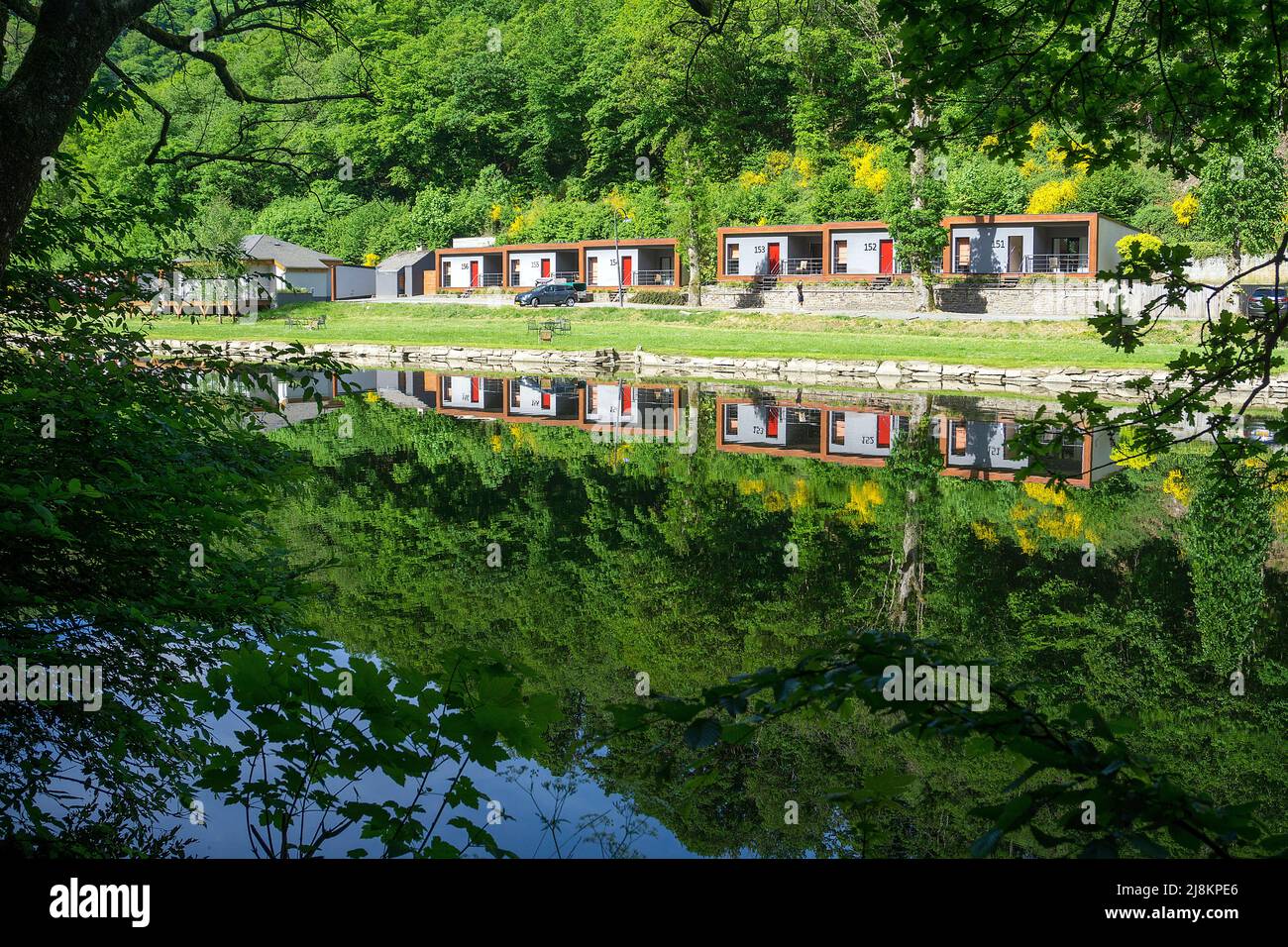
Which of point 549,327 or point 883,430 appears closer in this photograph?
→ point 883,430

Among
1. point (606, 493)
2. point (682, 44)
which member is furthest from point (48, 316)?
point (682, 44)

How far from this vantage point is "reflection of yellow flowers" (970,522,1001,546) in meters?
13.9

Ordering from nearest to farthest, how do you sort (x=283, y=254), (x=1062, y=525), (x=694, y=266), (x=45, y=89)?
(x=45, y=89) < (x=1062, y=525) < (x=694, y=266) < (x=283, y=254)

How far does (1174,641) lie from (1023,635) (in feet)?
4.22

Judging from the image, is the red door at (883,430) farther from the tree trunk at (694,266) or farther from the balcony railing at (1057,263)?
the tree trunk at (694,266)

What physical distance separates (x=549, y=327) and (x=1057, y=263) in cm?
2042

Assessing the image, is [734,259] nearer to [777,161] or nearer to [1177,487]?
[777,161]

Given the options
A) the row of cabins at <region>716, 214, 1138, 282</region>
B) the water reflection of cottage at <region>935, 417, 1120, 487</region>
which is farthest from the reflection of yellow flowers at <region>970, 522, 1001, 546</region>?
the row of cabins at <region>716, 214, 1138, 282</region>

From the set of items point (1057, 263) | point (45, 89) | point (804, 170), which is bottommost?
point (45, 89)

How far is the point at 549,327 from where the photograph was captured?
45.3 m

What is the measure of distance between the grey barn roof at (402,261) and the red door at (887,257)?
31695 millimetres

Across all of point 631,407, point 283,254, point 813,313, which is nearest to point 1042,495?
point 631,407

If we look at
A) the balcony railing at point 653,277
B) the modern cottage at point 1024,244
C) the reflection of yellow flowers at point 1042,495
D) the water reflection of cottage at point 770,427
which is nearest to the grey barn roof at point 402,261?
the balcony railing at point 653,277

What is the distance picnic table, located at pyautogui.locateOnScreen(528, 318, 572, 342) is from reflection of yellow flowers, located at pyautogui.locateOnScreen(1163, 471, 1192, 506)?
2851cm
